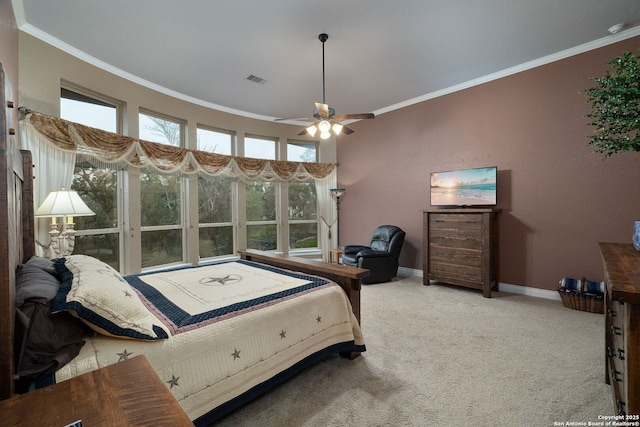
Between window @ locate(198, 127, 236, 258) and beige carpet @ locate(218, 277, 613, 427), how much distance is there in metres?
3.30

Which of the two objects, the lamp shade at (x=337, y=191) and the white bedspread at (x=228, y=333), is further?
the lamp shade at (x=337, y=191)

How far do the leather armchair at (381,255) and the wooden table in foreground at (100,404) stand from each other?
3758 mm

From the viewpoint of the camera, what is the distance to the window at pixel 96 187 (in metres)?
3.55

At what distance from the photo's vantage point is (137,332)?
1.29 m

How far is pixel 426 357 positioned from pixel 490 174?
9.68 ft

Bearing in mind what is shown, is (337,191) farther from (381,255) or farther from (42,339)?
(42,339)

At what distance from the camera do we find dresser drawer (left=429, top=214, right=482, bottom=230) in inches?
153

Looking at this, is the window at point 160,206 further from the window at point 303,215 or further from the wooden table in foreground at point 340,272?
the wooden table in foreground at point 340,272

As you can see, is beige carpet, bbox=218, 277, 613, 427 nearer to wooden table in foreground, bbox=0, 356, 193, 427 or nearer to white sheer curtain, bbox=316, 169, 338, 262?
wooden table in foreground, bbox=0, 356, 193, 427

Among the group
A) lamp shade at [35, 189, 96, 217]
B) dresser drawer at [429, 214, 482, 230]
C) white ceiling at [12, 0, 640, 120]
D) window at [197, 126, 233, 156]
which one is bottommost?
dresser drawer at [429, 214, 482, 230]

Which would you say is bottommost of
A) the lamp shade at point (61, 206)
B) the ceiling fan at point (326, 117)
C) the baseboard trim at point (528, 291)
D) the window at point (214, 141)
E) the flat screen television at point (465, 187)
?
the baseboard trim at point (528, 291)

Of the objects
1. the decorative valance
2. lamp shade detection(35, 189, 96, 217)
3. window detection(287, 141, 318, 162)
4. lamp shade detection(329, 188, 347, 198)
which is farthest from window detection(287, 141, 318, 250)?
lamp shade detection(35, 189, 96, 217)

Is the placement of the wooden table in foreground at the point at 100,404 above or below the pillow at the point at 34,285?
below

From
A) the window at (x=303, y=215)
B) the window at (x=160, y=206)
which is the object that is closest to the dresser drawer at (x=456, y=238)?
the window at (x=303, y=215)
